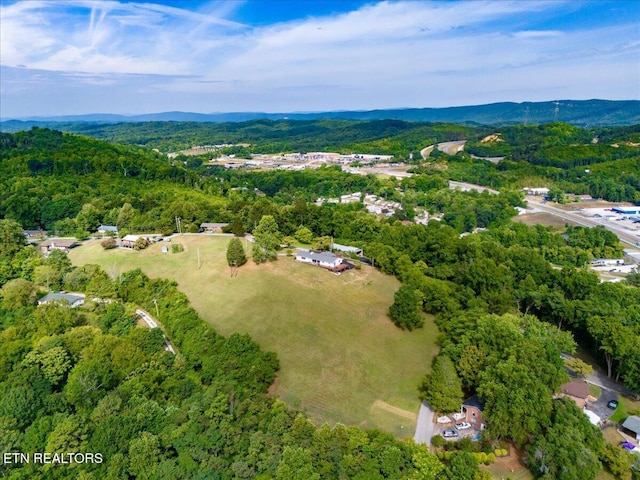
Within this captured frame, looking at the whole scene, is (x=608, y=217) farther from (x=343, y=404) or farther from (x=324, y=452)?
(x=324, y=452)

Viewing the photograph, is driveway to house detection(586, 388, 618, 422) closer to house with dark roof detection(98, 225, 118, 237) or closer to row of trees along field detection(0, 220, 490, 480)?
row of trees along field detection(0, 220, 490, 480)

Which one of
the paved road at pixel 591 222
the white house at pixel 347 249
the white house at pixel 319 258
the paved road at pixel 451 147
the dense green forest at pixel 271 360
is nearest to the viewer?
the dense green forest at pixel 271 360

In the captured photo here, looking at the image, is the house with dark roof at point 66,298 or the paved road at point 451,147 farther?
the paved road at point 451,147

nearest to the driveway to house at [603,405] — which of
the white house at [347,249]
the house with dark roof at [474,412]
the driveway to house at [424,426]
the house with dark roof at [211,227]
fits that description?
the house with dark roof at [474,412]

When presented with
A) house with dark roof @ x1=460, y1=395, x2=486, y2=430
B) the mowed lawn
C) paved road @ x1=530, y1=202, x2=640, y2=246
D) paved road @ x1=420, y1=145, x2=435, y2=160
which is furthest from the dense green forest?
paved road @ x1=420, y1=145, x2=435, y2=160

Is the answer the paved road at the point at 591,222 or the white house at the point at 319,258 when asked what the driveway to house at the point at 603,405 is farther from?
the paved road at the point at 591,222

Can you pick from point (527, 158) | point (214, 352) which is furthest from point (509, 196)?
point (214, 352)

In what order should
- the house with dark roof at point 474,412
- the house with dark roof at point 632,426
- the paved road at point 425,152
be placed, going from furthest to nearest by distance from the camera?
1. the paved road at point 425,152
2. the house with dark roof at point 474,412
3. the house with dark roof at point 632,426
